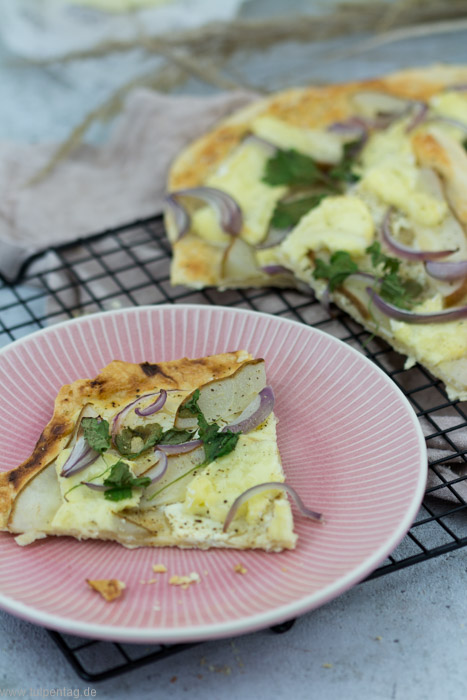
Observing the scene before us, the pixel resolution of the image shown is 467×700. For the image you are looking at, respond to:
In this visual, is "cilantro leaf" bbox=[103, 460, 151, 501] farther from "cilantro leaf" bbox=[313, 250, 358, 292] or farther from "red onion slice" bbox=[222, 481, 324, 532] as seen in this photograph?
"cilantro leaf" bbox=[313, 250, 358, 292]

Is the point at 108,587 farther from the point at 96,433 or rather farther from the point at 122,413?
the point at 122,413

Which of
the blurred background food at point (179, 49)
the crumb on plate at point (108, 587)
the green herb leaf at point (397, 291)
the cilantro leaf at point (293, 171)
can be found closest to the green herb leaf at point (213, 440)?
the crumb on plate at point (108, 587)

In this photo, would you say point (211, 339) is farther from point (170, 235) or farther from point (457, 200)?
point (457, 200)

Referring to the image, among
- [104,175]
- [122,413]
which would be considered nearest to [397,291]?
[122,413]

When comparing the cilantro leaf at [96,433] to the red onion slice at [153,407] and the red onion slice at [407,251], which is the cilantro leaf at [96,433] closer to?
the red onion slice at [153,407]

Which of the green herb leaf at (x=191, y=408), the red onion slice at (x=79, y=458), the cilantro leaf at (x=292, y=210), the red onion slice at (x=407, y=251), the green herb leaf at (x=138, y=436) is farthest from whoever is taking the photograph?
the cilantro leaf at (x=292, y=210)

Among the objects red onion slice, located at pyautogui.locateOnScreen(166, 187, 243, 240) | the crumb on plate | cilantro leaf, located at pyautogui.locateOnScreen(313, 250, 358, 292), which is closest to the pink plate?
the crumb on plate
